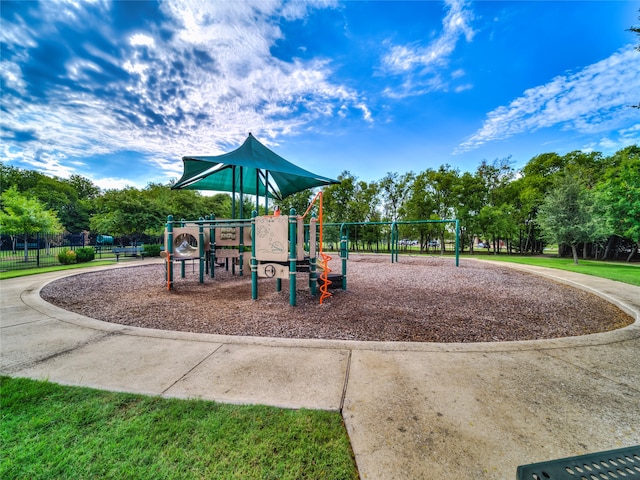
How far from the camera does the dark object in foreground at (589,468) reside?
3.85ft

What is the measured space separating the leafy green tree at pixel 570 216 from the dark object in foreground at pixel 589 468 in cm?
1849

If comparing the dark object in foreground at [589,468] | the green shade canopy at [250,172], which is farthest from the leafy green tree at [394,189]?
the dark object in foreground at [589,468]

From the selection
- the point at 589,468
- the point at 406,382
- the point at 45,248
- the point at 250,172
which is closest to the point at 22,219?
the point at 45,248

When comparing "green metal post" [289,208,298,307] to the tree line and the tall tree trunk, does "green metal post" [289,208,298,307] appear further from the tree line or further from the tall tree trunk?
the tall tree trunk

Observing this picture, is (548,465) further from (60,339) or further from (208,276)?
(208,276)

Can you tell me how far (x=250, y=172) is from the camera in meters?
10.8

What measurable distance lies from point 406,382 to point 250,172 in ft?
33.4

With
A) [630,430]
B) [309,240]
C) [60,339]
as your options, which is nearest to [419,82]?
[309,240]

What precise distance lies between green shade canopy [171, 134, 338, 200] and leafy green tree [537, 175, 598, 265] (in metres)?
15.6

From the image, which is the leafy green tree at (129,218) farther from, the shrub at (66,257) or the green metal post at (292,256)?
the green metal post at (292,256)

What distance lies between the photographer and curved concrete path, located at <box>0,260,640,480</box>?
5.18 ft

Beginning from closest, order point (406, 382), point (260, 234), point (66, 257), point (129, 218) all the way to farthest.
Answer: point (406, 382), point (260, 234), point (66, 257), point (129, 218)

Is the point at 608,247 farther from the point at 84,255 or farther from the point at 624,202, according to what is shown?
the point at 84,255

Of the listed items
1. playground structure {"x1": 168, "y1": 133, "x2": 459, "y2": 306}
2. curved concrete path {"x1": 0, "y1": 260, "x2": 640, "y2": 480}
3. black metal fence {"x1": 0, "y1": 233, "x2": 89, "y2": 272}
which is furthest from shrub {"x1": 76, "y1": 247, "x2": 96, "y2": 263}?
curved concrete path {"x1": 0, "y1": 260, "x2": 640, "y2": 480}
